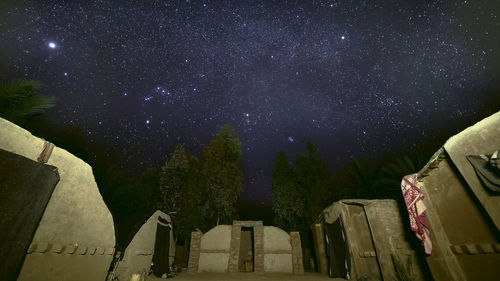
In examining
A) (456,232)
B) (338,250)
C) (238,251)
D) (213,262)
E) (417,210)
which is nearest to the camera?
(456,232)

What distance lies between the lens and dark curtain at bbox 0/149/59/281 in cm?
380

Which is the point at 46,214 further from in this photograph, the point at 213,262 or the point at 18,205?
the point at 213,262

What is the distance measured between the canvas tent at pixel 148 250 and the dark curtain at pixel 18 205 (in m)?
5.64

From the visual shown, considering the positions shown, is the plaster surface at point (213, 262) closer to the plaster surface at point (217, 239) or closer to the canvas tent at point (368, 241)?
the plaster surface at point (217, 239)

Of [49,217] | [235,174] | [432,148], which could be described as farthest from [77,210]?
[432,148]

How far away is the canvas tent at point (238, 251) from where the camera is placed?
500 inches

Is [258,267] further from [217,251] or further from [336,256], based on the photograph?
[336,256]

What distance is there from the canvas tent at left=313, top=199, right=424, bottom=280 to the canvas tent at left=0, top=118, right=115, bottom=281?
9.81 metres

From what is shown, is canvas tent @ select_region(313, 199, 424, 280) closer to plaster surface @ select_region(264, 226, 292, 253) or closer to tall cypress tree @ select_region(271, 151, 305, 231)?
plaster surface @ select_region(264, 226, 292, 253)

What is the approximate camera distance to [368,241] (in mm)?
9258

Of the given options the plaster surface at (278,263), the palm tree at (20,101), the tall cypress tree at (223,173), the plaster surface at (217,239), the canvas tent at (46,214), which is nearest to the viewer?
the canvas tent at (46,214)

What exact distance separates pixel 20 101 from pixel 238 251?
13041 millimetres

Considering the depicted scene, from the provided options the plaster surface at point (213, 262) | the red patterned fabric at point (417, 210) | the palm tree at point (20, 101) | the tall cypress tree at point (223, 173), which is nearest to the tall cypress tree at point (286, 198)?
the tall cypress tree at point (223, 173)

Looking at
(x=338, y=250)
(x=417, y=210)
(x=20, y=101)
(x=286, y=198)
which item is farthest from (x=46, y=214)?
(x=286, y=198)
